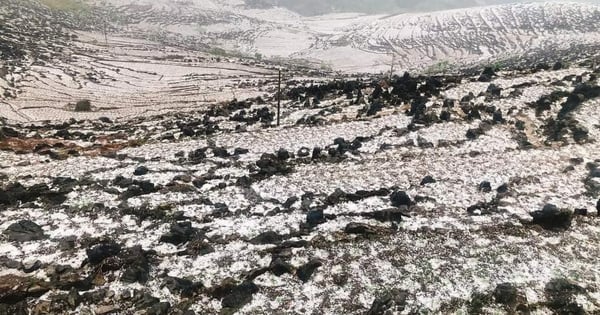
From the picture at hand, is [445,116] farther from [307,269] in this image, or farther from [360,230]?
[307,269]

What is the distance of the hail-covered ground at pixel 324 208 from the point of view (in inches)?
465

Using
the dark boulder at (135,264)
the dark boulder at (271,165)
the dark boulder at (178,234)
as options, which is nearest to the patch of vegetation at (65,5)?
the dark boulder at (271,165)

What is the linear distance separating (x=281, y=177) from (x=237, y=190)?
2491mm

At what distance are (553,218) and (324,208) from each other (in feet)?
28.4

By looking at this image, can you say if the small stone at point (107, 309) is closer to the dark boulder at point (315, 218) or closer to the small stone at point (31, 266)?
the small stone at point (31, 266)

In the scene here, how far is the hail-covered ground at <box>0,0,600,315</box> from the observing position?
38.8ft

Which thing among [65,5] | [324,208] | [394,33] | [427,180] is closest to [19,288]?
[324,208]

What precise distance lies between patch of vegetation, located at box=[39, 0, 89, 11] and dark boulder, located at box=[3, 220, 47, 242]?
149 meters

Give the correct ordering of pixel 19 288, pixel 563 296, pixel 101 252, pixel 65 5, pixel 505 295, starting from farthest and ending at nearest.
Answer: pixel 65 5
pixel 101 252
pixel 563 296
pixel 505 295
pixel 19 288

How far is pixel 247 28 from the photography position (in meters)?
162

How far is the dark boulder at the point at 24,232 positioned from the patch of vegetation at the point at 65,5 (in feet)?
489

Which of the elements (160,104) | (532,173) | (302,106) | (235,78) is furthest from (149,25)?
(532,173)

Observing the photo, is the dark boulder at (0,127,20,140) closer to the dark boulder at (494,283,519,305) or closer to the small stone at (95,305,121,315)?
the small stone at (95,305,121,315)

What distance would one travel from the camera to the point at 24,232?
14.2m
